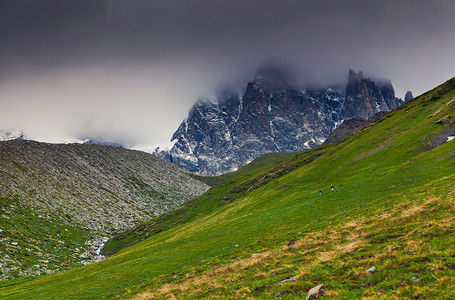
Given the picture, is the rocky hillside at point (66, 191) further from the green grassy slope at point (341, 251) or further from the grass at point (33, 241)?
the green grassy slope at point (341, 251)

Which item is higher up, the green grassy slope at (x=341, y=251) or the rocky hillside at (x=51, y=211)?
the rocky hillside at (x=51, y=211)

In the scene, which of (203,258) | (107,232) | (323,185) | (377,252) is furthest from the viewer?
(107,232)

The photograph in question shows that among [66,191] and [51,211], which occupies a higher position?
[66,191]

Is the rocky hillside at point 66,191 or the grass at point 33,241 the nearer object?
the grass at point 33,241

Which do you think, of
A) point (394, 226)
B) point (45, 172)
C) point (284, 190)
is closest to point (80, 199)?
point (45, 172)

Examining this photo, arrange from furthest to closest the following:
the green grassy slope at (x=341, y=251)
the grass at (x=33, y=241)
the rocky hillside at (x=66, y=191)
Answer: the rocky hillside at (x=66, y=191), the grass at (x=33, y=241), the green grassy slope at (x=341, y=251)

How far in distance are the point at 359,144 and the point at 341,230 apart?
2919 inches

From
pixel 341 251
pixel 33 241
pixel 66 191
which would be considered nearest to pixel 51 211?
pixel 66 191

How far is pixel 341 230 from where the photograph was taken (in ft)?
87.8

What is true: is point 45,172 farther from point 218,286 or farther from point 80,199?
point 218,286

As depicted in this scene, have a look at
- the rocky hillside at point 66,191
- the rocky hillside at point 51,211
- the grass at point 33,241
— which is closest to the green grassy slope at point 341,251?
the grass at point 33,241

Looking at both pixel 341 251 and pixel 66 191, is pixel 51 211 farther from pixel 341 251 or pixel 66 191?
pixel 341 251

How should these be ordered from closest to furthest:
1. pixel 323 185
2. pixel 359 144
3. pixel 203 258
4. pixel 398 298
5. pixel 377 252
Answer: pixel 398 298, pixel 377 252, pixel 203 258, pixel 323 185, pixel 359 144

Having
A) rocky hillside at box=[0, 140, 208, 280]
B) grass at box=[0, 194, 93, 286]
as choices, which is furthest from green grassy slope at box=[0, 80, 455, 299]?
rocky hillside at box=[0, 140, 208, 280]
